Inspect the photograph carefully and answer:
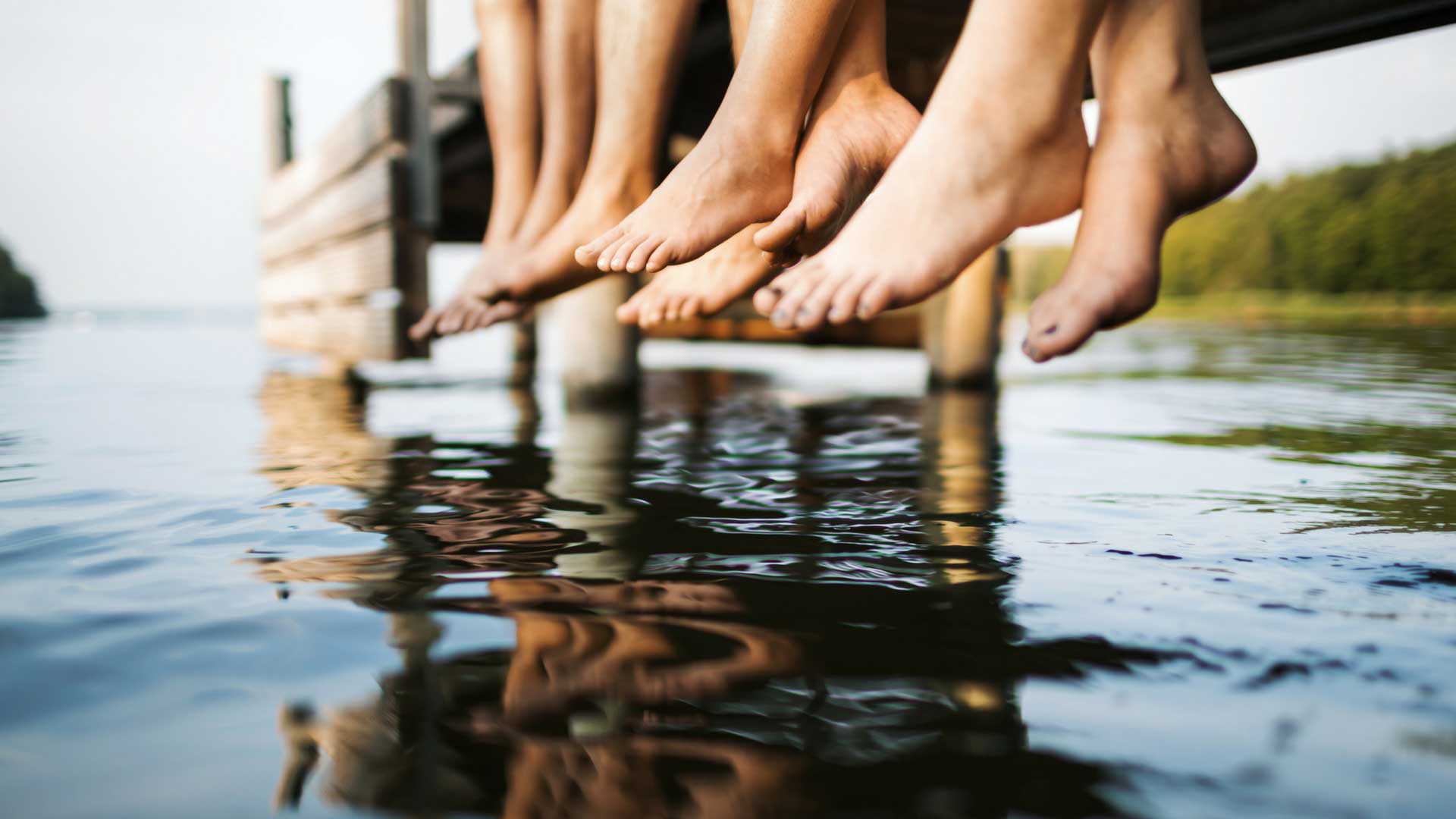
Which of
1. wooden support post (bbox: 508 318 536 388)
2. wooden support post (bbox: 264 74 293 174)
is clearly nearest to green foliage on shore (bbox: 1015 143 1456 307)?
wooden support post (bbox: 508 318 536 388)

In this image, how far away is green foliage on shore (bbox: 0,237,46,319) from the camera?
76.6ft

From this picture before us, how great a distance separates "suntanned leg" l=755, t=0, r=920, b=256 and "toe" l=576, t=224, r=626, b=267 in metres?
0.25

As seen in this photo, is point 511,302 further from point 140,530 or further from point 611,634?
point 611,634

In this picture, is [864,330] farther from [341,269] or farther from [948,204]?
[948,204]

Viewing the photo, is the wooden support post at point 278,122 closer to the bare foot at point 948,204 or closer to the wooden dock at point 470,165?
the wooden dock at point 470,165

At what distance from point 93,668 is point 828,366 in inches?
275

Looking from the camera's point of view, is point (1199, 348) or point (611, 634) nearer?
point (611, 634)

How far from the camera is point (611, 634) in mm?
1156

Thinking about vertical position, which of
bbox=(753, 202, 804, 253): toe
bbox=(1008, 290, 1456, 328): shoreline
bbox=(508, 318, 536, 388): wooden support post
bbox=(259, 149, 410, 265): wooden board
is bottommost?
bbox=(508, 318, 536, 388): wooden support post

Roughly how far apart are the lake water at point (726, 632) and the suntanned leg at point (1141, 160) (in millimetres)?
372

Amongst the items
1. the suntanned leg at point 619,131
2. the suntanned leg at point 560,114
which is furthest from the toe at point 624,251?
the suntanned leg at point 560,114

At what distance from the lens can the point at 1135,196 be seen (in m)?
1.36

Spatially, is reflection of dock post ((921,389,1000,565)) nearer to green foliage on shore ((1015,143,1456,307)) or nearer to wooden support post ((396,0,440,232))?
wooden support post ((396,0,440,232))

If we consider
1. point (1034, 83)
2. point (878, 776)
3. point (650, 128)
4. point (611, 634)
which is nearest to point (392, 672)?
point (611, 634)
